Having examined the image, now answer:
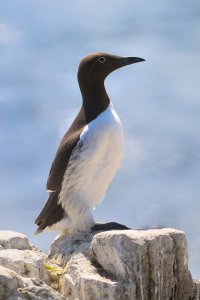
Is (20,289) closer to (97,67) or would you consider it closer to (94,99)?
(94,99)

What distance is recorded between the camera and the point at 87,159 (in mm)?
12531

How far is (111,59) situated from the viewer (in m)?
13.1

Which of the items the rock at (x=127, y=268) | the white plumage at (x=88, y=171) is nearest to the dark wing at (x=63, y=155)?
→ the white plumage at (x=88, y=171)

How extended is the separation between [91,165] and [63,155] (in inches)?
21.6

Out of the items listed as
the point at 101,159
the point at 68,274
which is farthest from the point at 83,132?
the point at 68,274

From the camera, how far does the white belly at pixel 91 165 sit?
12555 mm

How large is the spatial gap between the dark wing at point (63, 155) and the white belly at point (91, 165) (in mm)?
110

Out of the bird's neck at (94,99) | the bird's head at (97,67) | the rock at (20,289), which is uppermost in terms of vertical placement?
the bird's head at (97,67)

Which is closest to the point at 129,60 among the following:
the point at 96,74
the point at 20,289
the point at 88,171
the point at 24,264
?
the point at 96,74

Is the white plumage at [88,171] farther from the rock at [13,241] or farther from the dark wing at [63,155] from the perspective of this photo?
the rock at [13,241]

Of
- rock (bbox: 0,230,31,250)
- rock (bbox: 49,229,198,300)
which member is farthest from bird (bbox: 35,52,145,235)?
rock (bbox: 49,229,198,300)

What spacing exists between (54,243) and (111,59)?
3.30 metres

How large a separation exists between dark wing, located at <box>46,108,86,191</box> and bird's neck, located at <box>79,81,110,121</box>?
0.16 metres

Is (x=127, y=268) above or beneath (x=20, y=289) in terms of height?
above
